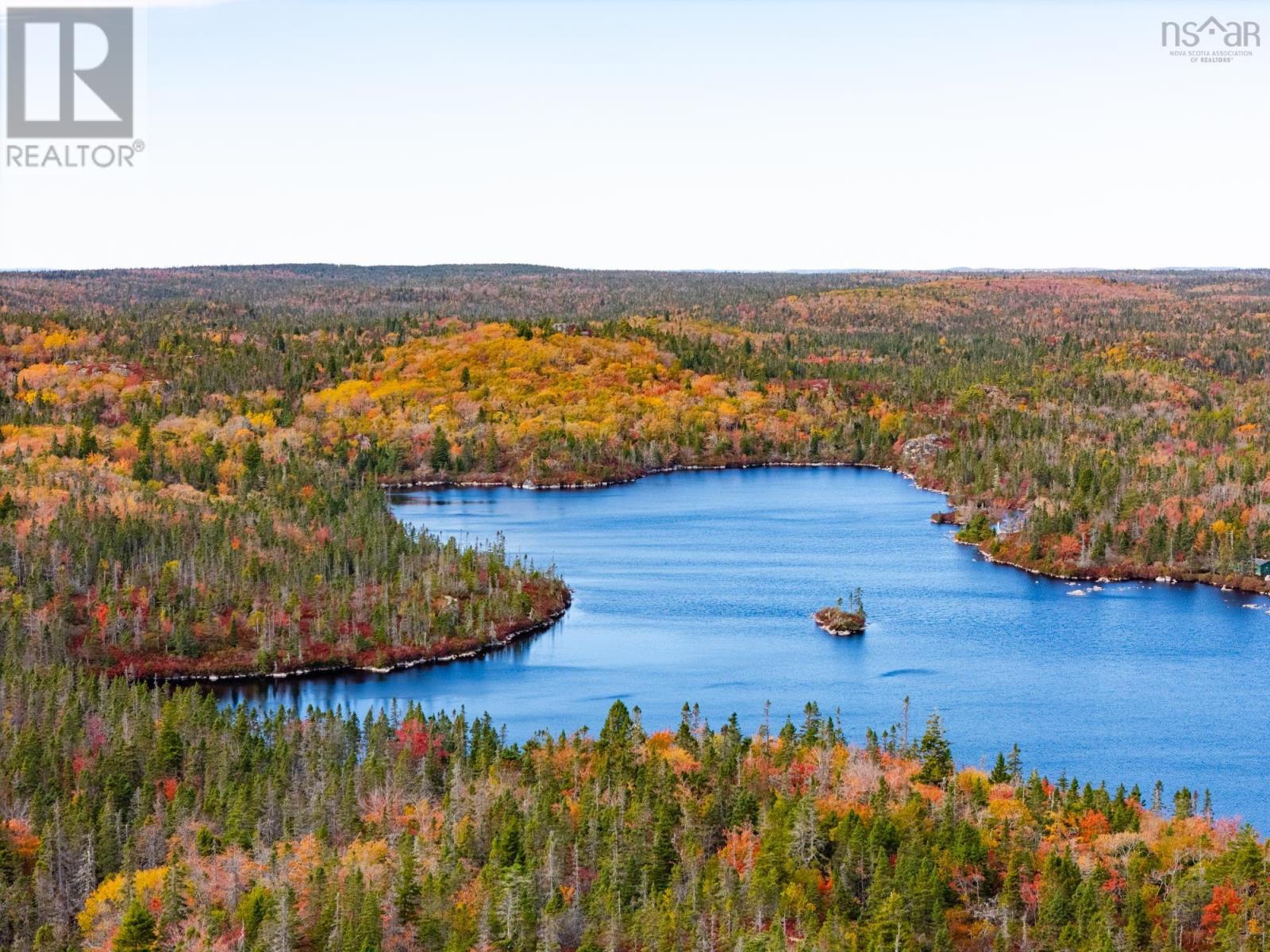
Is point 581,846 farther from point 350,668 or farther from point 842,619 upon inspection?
point 842,619

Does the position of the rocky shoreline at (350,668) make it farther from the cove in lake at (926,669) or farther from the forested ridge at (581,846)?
the forested ridge at (581,846)

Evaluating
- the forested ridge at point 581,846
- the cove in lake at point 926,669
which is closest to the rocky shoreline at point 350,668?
the cove in lake at point 926,669

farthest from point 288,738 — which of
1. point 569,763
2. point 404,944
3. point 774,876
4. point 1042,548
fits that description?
point 1042,548

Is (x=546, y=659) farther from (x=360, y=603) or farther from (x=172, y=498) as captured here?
(x=172, y=498)

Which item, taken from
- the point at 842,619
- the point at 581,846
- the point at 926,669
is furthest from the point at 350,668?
the point at 581,846

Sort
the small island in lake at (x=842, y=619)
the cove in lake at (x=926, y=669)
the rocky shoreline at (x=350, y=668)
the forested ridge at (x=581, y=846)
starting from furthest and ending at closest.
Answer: the small island in lake at (x=842, y=619)
the rocky shoreline at (x=350, y=668)
the cove in lake at (x=926, y=669)
the forested ridge at (x=581, y=846)

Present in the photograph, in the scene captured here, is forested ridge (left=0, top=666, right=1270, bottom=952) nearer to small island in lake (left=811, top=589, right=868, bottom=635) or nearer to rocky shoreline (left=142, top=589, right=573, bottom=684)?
rocky shoreline (left=142, top=589, right=573, bottom=684)

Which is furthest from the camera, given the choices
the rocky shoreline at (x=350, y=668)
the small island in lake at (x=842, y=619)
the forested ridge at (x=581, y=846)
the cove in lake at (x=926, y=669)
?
the small island in lake at (x=842, y=619)
